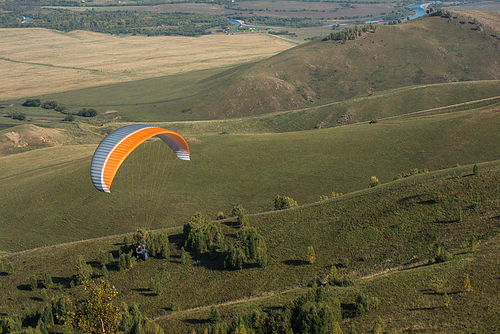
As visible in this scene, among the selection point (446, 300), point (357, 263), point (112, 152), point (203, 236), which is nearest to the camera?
point (446, 300)

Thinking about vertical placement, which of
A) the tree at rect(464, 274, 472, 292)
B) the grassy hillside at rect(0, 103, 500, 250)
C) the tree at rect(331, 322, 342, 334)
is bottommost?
the grassy hillside at rect(0, 103, 500, 250)

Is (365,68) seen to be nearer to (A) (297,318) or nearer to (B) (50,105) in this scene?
(B) (50,105)

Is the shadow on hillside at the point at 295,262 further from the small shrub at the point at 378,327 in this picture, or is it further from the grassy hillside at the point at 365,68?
the grassy hillside at the point at 365,68

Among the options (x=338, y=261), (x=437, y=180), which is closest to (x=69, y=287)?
(x=338, y=261)

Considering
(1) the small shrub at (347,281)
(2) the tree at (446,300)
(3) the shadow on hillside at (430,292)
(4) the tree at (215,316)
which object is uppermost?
(2) the tree at (446,300)

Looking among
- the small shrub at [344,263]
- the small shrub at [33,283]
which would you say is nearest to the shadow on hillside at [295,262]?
the small shrub at [344,263]

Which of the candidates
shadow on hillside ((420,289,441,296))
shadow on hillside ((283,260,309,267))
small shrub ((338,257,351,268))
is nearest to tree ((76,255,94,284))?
shadow on hillside ((283,260,309,267))

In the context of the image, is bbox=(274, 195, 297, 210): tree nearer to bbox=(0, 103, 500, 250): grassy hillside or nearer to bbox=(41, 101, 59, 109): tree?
bbox=(0, 103, 500, 250): grassy hillside

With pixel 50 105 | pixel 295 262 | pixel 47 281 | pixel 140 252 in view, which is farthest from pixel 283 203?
pixel 50 105
